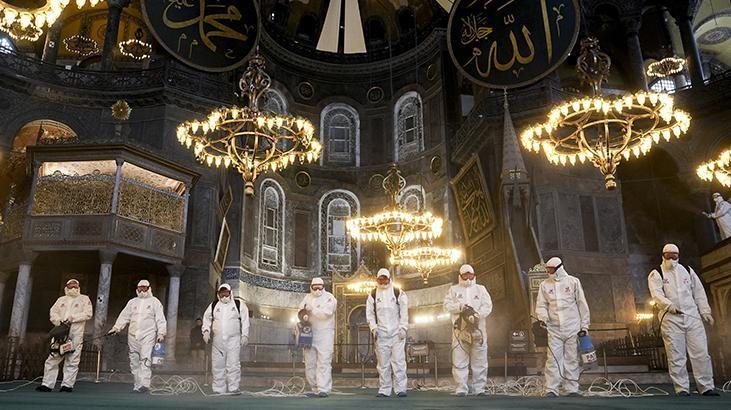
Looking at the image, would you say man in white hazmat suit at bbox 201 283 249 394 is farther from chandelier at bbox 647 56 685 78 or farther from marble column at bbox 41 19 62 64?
chandelier at bbox 647 56 685 78

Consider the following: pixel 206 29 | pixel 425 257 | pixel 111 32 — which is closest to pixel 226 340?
pixel 425 257

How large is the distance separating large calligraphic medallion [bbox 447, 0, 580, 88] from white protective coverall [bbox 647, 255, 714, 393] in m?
6.31

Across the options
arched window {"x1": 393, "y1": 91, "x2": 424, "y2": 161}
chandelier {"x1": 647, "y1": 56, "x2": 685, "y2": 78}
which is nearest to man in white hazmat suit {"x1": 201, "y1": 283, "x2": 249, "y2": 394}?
arched window {"x1": 393, "y1": 91, "x2": 424, "y2": 161}

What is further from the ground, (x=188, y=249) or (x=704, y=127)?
(x=704, y=127)

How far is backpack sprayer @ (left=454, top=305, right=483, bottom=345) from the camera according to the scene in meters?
6.48

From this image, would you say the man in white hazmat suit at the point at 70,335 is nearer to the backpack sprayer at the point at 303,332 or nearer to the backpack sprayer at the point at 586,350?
the backpack sprayer at the point at 303,332

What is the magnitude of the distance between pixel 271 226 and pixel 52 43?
27.3ft

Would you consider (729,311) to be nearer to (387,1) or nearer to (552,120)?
(552,120)

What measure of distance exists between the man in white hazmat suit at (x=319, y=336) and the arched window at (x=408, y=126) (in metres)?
12.3

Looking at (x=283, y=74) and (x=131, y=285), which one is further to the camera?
(x=283, y=74)

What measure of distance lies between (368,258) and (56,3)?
42.7 feet

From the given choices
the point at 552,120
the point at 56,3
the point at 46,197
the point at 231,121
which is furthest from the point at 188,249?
the point at 552,120

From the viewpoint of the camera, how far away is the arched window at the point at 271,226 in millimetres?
17734

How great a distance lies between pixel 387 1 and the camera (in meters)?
20.1
